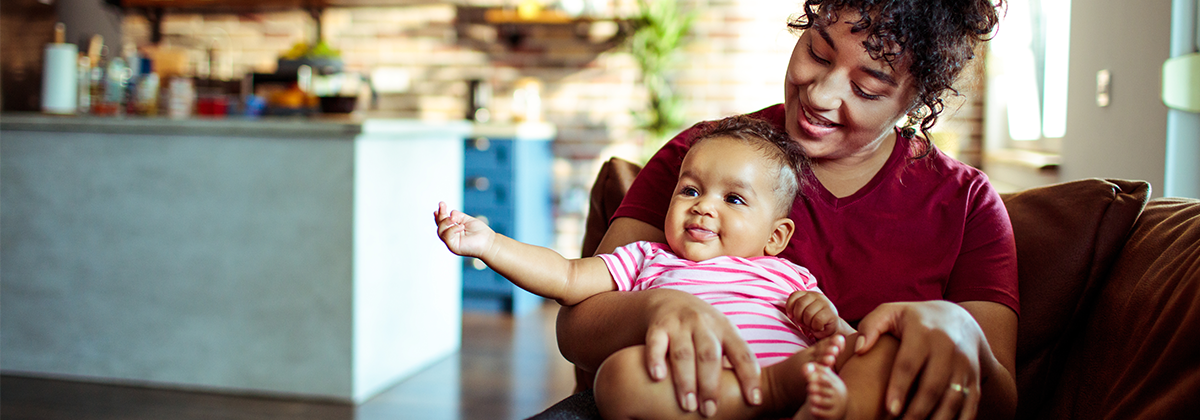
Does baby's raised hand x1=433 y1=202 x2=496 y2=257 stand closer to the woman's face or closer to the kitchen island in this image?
the woman's face

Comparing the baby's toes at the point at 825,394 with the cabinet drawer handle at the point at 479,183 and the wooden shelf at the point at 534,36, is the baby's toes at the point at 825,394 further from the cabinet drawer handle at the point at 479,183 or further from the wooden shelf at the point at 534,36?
the wooden shelf at the point at 534,36

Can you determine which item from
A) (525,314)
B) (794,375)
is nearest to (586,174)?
(525,314)

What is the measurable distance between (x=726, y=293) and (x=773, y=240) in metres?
0.16

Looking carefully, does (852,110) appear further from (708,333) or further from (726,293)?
(708,333)

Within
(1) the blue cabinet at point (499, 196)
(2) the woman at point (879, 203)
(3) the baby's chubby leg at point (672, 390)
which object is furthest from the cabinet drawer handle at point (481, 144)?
(3) the baby's chubby leg at point (672, 390)

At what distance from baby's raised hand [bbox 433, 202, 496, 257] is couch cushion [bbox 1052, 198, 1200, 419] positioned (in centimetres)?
77

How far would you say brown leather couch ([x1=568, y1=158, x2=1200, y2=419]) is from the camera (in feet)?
3.34

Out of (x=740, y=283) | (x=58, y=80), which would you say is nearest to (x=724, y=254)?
(x=740, y=283)

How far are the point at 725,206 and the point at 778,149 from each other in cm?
12

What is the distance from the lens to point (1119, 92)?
233 centimetres

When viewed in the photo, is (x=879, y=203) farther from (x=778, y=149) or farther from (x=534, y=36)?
(x=534, y=36)

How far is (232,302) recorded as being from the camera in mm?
2736

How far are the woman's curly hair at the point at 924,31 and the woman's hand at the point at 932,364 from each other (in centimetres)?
38

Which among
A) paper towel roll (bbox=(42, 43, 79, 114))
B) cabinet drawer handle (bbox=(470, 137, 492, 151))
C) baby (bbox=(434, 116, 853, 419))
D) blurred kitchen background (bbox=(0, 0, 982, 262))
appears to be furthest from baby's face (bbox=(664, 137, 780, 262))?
blurred kitchen background (bbox=(0, 0, 982, 262))
